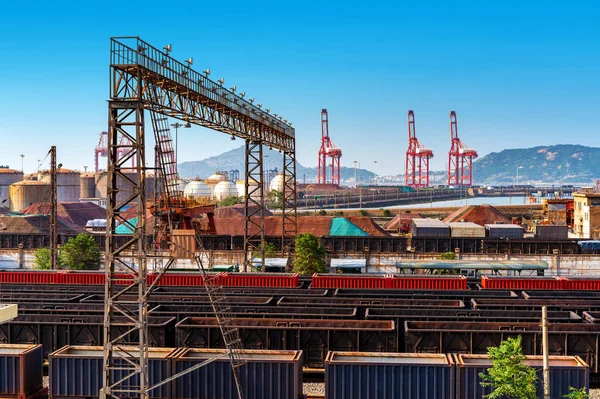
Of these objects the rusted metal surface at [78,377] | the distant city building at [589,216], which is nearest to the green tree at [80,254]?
the rusted metal surface at [78,377]

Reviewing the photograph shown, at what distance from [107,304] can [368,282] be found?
18508mm

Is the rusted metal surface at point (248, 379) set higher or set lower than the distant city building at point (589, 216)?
lower

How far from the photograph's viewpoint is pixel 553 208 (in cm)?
8112

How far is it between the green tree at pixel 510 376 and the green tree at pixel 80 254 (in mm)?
38224

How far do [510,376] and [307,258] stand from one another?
3047 centimetres

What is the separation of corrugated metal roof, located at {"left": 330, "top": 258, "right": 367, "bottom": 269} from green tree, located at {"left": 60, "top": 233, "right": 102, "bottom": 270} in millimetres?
17893

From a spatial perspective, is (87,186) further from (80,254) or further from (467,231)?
(467,231)

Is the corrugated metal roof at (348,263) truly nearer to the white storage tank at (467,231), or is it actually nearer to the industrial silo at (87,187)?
the white storage tank at (467,231)

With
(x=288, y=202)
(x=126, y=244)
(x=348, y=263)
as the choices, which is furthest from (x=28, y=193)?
(x=126, y=244)

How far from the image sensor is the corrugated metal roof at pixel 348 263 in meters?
49.9

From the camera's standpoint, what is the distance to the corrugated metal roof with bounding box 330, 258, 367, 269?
49875mm

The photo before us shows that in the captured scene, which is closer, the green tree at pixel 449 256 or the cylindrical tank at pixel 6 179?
the green tree at pixel 449 256

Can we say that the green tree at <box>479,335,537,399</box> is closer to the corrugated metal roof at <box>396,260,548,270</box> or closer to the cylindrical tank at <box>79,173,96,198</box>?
the corrugated metal roof at <box>396,260,548,270</box>

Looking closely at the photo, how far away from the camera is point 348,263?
1988 inches
